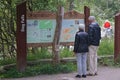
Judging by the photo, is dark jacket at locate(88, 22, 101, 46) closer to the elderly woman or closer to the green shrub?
the elderly woman

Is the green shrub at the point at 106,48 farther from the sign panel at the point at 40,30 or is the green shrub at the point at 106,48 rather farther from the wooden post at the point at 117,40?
the sign panel at the point at 40,30

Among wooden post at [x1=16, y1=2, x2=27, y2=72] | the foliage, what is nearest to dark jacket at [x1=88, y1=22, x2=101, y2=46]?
the foliage

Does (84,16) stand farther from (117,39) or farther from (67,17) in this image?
(117,39)

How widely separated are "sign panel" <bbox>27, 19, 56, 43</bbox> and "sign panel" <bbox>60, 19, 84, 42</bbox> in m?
0.57

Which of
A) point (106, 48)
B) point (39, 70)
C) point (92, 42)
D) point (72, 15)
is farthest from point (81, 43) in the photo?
point (106, 48)

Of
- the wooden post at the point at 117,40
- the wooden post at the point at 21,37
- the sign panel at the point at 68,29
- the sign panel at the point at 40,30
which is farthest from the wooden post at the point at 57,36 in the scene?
the wooden post at the point at 117,40

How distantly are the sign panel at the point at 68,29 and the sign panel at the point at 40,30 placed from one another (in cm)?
57

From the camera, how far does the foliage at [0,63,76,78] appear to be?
12398 millimetres

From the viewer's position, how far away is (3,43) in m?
14.8

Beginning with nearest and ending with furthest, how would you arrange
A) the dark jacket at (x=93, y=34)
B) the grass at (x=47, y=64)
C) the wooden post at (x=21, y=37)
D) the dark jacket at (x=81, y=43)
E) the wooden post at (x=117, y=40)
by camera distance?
the dark jacket at (x=81, y=43) → the dark jacket at (x=93, y=34) → the grass at (x=47, y=64) → the wooden post at (x=21, y=37) → the wooden post at (x=117, y=40)

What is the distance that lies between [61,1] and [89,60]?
2369 millimetres

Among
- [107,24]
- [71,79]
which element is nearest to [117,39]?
[71,79]

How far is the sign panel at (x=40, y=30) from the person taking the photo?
13219 mm

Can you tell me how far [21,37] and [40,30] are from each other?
1.06m
